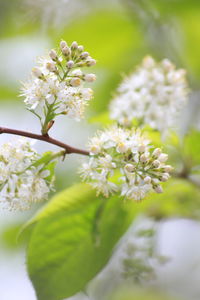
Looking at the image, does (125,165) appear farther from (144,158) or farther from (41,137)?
(41,137)

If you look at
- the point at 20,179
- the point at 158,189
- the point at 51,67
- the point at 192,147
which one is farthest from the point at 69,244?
the point at 51,67

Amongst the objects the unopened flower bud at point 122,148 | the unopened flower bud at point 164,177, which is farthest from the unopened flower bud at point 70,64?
the unopened flower bud at point 164,177

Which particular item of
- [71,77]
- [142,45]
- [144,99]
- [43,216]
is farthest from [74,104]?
[142,45]

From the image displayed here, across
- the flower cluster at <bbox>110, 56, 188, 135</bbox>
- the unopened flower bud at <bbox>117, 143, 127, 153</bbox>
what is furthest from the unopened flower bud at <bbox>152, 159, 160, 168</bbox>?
the flower cluster at <bbox>110, 56, 188, 135</bbox>

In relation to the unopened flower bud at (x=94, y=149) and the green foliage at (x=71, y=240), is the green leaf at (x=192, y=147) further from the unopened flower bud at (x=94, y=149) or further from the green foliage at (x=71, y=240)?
the unopened flower bud at (x=94, y=149)

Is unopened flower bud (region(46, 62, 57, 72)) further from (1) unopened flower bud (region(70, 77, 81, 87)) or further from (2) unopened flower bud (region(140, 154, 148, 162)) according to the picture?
(2) unopened flower bud (region(140, 154, 148, 162))
